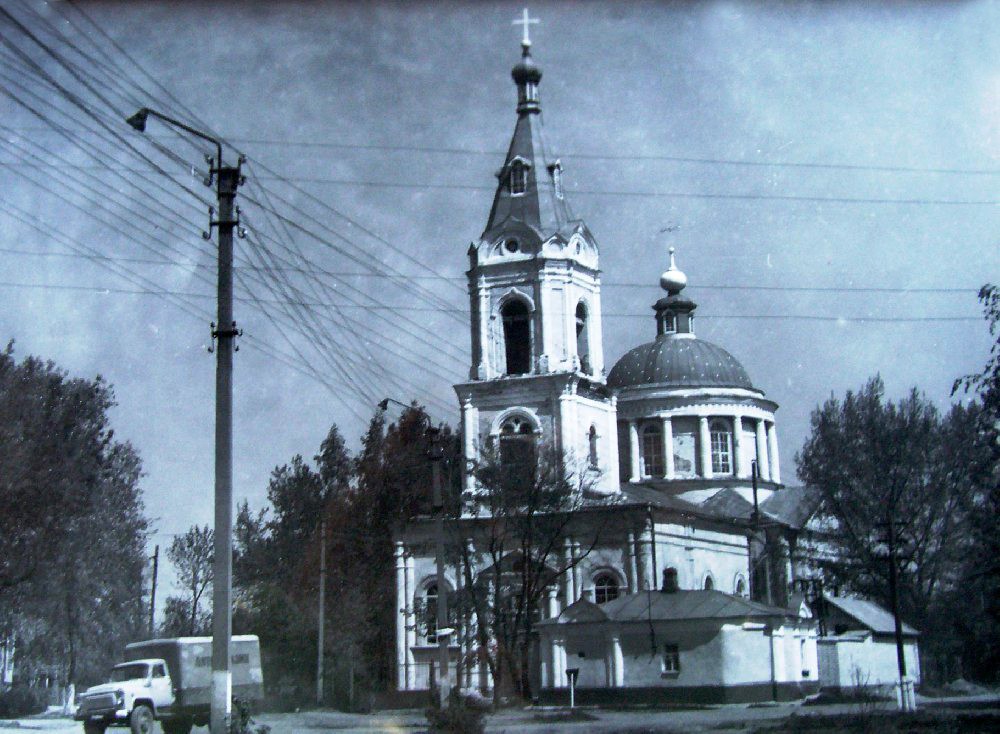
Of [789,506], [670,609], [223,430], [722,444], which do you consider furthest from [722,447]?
[223,430]

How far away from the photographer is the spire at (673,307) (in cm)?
6378

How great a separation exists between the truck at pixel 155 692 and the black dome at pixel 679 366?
33.6 meters

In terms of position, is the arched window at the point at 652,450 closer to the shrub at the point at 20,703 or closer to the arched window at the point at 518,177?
the arched window at the point at 518,177

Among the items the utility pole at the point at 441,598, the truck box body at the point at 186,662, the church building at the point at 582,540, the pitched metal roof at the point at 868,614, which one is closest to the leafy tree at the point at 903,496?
the pitched metal roof at the point at 868,614

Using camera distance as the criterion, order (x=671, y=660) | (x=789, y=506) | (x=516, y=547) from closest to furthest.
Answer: (x=671, y=660), (x=516, y=547), (x=789, y=506)

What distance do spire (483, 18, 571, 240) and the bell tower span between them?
34mm

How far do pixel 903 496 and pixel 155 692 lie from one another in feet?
95.2

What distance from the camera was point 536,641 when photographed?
44.5 m

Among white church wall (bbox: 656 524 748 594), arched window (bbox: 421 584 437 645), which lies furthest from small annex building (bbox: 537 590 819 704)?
arched window (bbox: 421 584 437 645)

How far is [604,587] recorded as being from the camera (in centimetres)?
4544

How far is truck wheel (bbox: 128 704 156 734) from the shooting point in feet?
88.9

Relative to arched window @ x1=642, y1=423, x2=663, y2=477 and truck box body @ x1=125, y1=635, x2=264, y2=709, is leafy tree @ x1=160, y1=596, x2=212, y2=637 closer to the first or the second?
arched window @ x1=642, y1=423, x2=663, y2=477

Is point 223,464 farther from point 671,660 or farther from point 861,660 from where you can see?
point 861,660

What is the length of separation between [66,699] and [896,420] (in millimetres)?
28842
